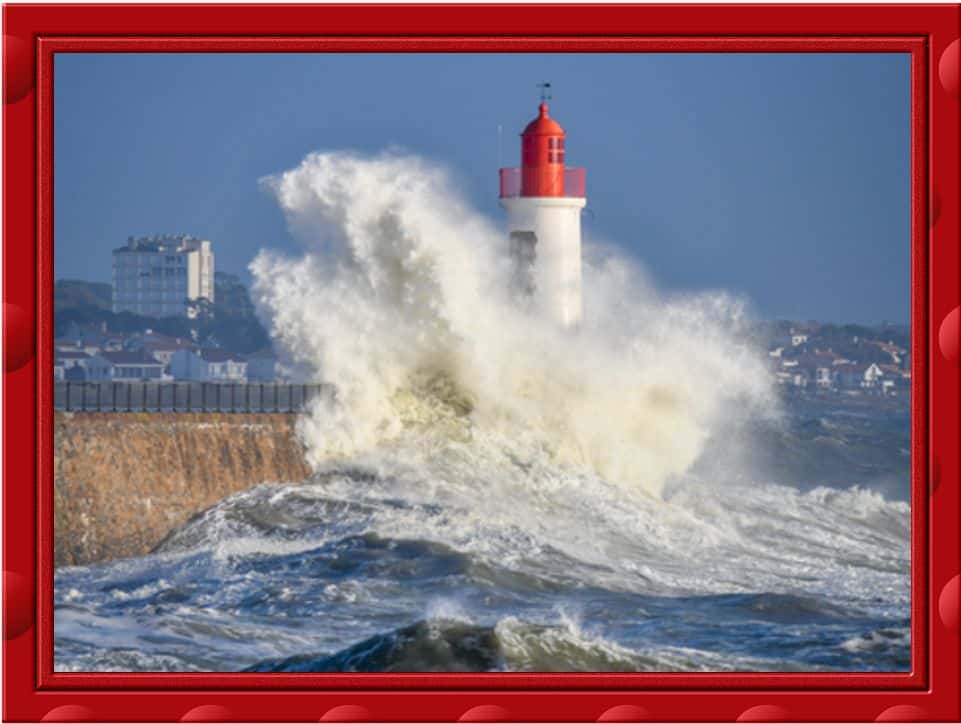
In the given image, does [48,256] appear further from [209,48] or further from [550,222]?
[550,222]

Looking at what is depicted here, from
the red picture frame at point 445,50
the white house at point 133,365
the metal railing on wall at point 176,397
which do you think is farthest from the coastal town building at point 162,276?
the red picture frame at point 445,50

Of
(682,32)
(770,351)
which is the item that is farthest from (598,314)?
(682,32)

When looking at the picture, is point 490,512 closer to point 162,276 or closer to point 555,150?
point 555,150

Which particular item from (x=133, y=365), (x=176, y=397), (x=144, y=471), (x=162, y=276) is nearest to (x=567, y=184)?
(x=176, y=397)

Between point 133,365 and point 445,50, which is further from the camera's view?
point 133,365

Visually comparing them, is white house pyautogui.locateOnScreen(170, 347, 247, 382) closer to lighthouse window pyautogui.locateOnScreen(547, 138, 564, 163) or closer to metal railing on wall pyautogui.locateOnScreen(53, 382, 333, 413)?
lighthouse window pyautogui.locateOnScreen(547, 138, 564, 163)

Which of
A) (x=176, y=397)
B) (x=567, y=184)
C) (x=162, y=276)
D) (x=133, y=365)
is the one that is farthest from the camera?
(x=162, y=276)
